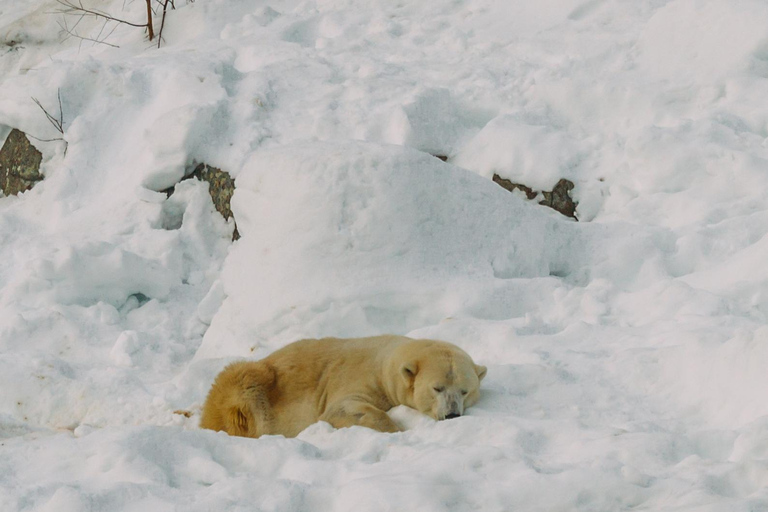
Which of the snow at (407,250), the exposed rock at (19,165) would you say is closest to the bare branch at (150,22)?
the snow at (407,250)

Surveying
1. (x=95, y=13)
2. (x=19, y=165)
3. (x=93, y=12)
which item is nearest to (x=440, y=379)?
(x=19, y=165)

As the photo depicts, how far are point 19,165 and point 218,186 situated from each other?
2.53 meters

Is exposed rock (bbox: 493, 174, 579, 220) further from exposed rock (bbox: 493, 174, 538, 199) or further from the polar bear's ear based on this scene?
the polar bear's ear

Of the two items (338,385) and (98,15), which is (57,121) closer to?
(98,15)

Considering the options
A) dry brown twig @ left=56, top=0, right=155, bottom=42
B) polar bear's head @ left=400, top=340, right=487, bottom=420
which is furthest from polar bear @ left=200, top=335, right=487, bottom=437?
dry brown twig @ left=56, top=0, right=155, bottom=42

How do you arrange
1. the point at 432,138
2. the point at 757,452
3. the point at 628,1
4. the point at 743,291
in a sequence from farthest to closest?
1. the point at 628,1
2. the point at 432,138
3. the point at 743,291
4. the point at 757,452

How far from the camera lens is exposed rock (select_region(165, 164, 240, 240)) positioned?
847cm

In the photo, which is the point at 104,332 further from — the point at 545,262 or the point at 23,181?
→ the point at 545,262

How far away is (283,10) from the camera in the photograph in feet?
39.1

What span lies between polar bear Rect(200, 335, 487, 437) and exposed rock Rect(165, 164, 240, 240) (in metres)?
Answer: 3.01

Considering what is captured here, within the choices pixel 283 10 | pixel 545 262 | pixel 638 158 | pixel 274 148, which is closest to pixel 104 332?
pixel 274 148

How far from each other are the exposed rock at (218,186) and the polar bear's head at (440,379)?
3580mm

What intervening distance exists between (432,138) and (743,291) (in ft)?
12.1

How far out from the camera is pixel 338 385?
531cm
